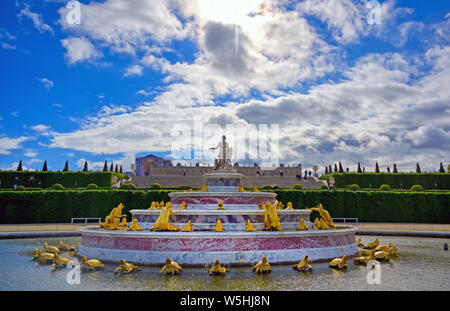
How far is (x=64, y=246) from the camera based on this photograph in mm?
15711

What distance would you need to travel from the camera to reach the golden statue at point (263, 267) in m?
10.6

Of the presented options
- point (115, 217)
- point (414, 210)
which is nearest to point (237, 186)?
point (115, 217)

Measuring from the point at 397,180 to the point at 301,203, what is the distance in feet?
97.3

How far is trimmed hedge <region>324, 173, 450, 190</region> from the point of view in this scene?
51.6m

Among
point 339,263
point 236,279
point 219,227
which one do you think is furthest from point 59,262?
point 339,263

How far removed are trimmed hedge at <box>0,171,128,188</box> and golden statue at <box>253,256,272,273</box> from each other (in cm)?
4305

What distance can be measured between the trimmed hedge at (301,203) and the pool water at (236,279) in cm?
1831

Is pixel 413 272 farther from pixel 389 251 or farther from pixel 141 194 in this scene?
pixel 141 194

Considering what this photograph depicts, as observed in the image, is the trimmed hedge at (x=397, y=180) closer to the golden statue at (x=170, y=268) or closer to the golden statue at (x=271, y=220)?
the golden statue at (x=271, y=220)

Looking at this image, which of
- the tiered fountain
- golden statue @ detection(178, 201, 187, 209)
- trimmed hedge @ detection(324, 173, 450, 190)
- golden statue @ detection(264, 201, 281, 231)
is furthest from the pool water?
trimmed hedge @ detection(324, 173, 450, 190)

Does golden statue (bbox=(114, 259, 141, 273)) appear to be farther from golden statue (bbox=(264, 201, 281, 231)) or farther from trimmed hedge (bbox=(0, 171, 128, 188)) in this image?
trimmed hedge (bbox=(0, 171, 128, 188))

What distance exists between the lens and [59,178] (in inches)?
1866

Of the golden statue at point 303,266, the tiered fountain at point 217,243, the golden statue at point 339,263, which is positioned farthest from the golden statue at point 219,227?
the golden statue at point 339,263
